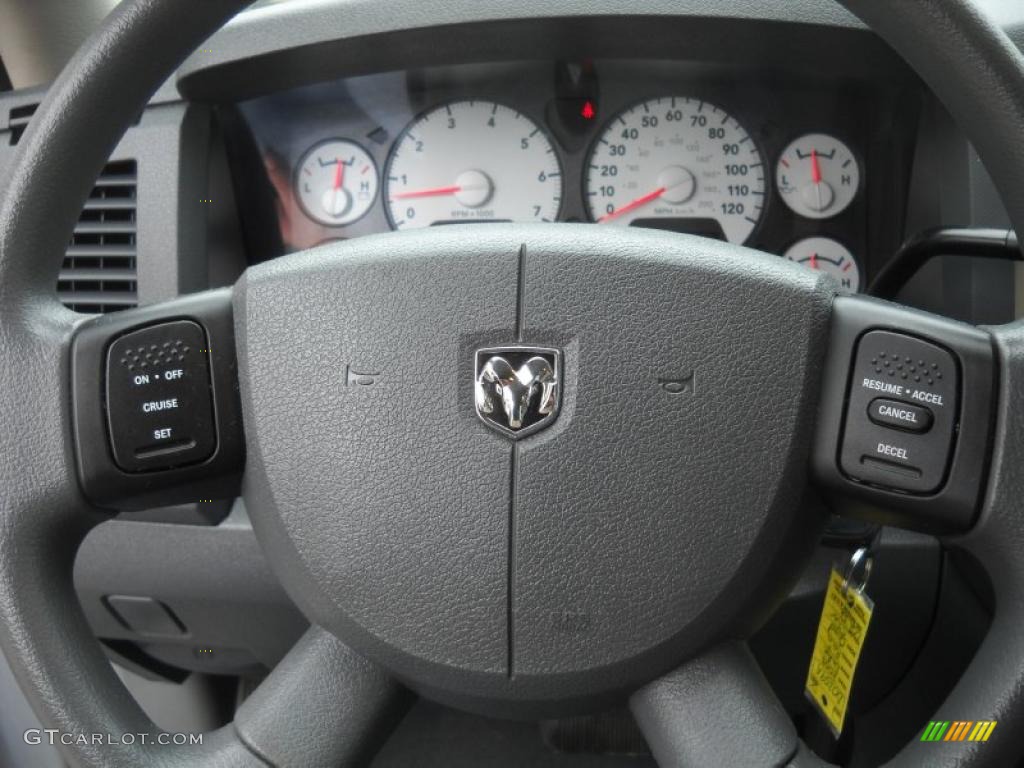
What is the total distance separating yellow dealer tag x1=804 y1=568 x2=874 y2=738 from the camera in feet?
2.27

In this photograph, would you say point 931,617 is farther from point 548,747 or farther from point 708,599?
point 708,599

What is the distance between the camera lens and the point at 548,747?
4.42ft

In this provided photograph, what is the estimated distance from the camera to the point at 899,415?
59 cm

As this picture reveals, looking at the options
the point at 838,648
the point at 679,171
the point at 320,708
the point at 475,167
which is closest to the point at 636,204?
the point at 679,171

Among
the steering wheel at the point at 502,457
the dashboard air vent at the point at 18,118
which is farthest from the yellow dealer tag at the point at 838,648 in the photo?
the dashboard air vent at the point at 18,118

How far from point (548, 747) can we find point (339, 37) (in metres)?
0.87

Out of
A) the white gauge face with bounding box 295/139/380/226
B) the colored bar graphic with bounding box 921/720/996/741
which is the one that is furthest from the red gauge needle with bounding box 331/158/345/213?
the colored bar graphic with bounding box 921/720/996/741

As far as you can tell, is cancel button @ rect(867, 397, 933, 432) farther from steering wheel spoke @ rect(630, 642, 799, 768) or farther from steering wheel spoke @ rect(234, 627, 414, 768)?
steering wheel spoke @ rect(234, 627, 414, 768)

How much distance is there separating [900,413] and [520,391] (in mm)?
206

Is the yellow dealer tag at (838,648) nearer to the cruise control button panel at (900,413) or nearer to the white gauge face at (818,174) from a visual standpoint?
the cruise control button panel at (900,413)

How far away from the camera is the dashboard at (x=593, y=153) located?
1.25 m

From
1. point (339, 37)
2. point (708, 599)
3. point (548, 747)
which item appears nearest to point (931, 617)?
point (548, 747)

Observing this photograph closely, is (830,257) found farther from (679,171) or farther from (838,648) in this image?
(838,648)

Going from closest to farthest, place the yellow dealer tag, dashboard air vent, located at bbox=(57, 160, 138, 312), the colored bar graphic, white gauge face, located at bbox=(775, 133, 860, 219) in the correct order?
the colored bar graphic, the yellow dealer tag, dashboard air vent, located at bbox=(57, 160, 138, 312), white gauge face, located at bbox=(775, 133, 860, 219)
